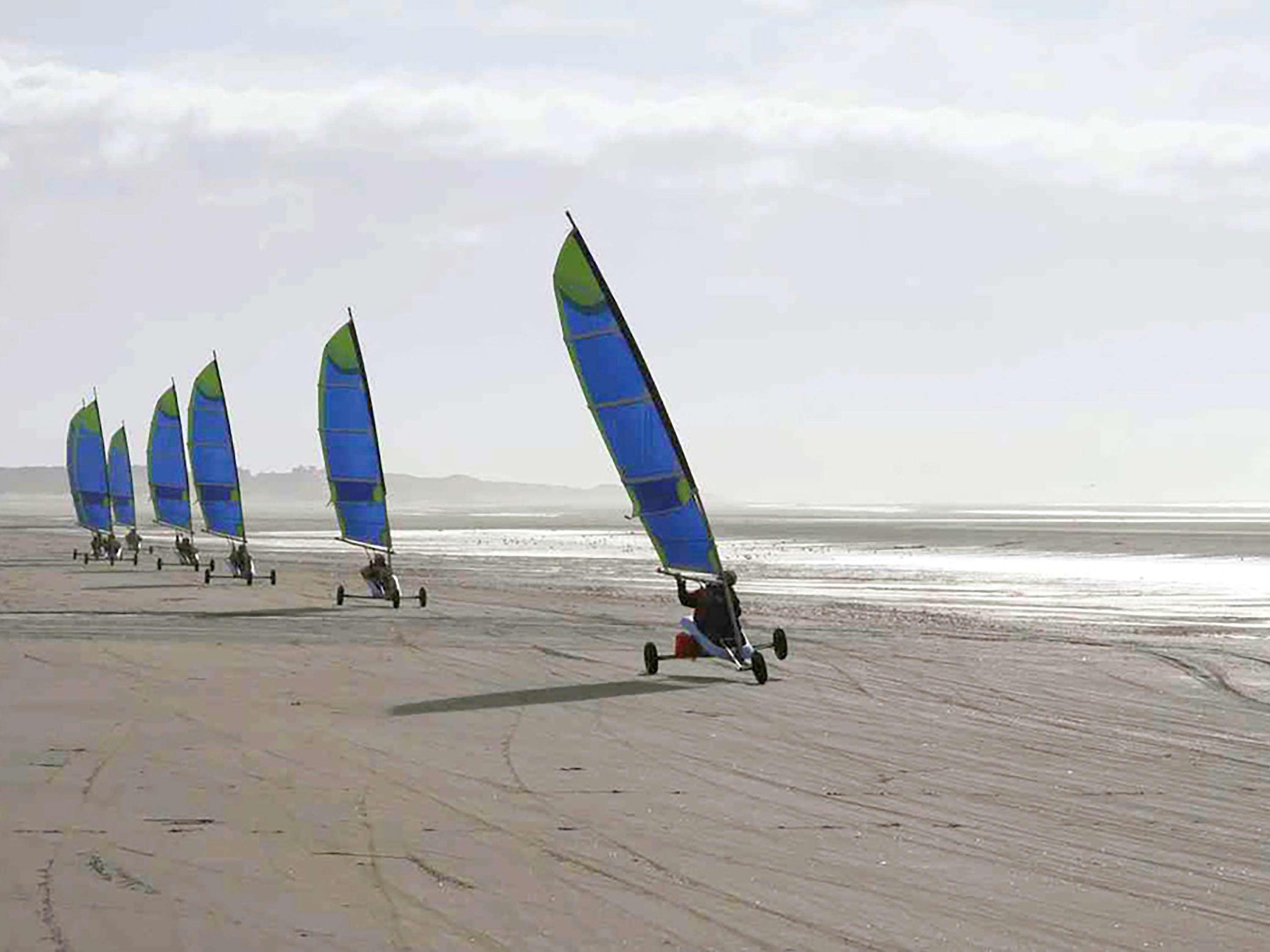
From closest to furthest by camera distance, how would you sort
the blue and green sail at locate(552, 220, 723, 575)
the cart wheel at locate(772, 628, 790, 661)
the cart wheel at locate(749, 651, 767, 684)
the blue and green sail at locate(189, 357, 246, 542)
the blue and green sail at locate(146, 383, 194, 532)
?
the cart wheel at locate(749, 651, 767, 684), the cart wheel at locate(772, 628, 790, 661), the blue and green sail at locate(552, 220, 723, 575), the blue and green sail at locate(189, 357, 246, 542), the blue and green sail at locate(146, 383, 194, 532)

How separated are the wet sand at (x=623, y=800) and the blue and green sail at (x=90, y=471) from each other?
123 ft

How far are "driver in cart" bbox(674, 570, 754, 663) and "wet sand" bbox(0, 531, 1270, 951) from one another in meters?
0.58

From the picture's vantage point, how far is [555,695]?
1677 cm

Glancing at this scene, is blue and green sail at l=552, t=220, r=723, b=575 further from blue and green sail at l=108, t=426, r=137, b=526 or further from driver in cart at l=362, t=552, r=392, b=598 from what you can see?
blue and green sail at l=108, t=426, r=137, b=526

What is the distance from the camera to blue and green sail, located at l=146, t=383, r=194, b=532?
4981cm

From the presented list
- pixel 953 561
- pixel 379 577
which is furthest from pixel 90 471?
pixel 379 577

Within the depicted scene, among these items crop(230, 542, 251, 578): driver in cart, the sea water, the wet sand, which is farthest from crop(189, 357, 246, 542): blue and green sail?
the wet sand

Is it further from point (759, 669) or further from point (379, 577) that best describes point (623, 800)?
point (379, 577)

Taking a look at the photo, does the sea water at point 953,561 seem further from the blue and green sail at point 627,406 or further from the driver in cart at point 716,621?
the driver in cart at point 716,621

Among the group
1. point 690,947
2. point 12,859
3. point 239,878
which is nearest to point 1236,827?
point 690,947

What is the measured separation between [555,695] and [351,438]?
17015 mm

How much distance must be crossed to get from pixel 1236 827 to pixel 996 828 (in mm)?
1390

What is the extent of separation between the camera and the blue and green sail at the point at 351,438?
107 feet

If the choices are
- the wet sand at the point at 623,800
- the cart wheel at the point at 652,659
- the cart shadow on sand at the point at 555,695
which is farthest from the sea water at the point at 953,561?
the cart shadow on sand at the point at 555,695
